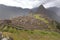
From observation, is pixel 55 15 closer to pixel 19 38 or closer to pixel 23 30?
pixel 23 30

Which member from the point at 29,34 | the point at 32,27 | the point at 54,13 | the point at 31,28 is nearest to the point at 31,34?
the point at 29,34

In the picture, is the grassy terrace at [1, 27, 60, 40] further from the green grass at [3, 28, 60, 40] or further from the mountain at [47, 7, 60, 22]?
the mountain at [47, 7, 60, 22]

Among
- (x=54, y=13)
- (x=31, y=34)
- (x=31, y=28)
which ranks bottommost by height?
(x=31, y=34)

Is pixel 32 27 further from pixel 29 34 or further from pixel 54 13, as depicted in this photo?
pixel 54 13

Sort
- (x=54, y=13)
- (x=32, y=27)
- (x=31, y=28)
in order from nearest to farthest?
(x=31, y=28), (x=32, y=27), (x=54, y=13)

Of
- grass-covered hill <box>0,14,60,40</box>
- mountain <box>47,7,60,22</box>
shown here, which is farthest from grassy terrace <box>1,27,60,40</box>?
mountain <box>47,7,60,22</box>

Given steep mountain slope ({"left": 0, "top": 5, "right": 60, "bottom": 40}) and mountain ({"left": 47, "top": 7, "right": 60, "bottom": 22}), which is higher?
mountain ({"left": 47, "top": 7, "right": 60, "bottom": 22})

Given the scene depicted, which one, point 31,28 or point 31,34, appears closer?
point 31,34

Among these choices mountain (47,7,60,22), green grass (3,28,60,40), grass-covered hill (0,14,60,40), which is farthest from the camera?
mountain (47,7,60,22)

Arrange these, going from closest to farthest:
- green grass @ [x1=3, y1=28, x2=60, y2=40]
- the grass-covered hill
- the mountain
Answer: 1. green grass @ [x1=3, y1=28, x2=60, y2=40]
2. the grass-covered hill
3. the mountain

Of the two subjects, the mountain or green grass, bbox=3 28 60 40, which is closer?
green grass, bbox=3 28 60 40

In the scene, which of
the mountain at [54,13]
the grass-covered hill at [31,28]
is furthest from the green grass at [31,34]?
the mountain at [54,13]

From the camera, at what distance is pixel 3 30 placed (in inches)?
373

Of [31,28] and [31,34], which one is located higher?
[31,28]
